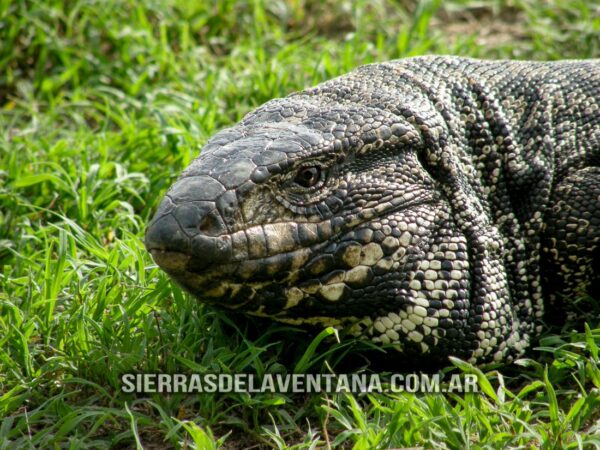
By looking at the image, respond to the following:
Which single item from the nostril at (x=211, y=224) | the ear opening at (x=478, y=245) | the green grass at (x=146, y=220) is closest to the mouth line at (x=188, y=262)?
the nostril at (x=211, y=224)

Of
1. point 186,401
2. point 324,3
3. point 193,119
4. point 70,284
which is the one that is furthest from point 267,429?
point 324,3

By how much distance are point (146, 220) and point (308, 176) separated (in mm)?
2022

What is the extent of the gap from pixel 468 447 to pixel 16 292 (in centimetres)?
274

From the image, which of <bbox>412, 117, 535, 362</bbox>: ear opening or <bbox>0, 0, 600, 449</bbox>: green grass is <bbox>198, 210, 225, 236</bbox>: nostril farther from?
<bbox>412, 117, 535, 362</bbox>: ear opening

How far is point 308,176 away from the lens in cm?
432

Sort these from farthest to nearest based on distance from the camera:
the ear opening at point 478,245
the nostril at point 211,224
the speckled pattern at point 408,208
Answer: the ear opening at point 478,245
the speckled pattern at point 408,208
the nostril at point 211,224

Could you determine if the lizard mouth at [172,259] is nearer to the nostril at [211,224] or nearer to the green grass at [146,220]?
the nostril at [211,224]

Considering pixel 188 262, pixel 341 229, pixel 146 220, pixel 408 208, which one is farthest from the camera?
pixel 146 220

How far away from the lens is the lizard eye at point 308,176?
169 inches

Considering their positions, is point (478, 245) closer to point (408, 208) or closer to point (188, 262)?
point (408, 208)

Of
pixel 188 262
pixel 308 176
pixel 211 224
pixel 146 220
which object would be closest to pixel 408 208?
pixel 308 176

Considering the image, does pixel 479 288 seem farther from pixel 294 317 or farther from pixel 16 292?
pixel 16 292

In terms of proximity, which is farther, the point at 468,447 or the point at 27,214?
the point at 27,214

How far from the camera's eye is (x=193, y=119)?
22.1ft
